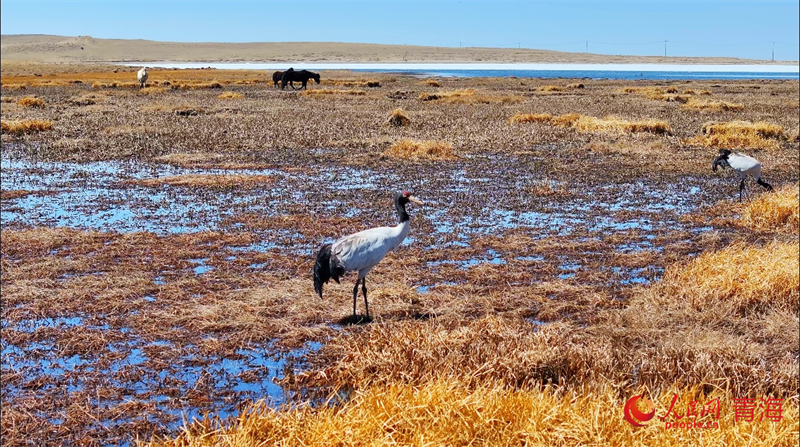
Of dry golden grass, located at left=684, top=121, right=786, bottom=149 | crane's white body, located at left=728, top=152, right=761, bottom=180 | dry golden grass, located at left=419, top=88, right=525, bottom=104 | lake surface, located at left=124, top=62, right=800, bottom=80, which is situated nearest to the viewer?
crane's white body, located at left=728, top=152, right=761, bottom=180

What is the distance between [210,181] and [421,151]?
559 cm

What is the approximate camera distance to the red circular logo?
4.55 meters

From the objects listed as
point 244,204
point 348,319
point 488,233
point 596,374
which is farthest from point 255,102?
point 596,374

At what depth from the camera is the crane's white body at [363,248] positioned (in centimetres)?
692

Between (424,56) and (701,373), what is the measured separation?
19853 cm

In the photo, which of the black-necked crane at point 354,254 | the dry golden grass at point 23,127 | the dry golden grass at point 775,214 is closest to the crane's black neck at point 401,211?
the black-necked crane at point 354,254

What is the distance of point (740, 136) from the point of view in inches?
770

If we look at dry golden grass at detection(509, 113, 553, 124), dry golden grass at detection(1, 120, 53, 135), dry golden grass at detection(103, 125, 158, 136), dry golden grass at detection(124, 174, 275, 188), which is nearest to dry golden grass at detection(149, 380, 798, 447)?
dry golden grass at detection(124, 174, 275, 188)

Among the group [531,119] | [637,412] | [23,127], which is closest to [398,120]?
[531,119]

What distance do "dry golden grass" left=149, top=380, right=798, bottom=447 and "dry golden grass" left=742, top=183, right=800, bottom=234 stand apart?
6617 mm

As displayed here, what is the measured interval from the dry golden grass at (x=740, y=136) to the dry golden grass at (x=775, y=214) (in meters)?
8.45

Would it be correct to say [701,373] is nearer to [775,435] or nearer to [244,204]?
[775,435]

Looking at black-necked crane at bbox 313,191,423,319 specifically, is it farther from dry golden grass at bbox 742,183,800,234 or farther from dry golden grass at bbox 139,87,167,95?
dry golden grass at bbox 139,87,167,95

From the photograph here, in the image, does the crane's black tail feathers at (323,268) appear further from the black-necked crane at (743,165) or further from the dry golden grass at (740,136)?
the dry golden grass at (740,136)
